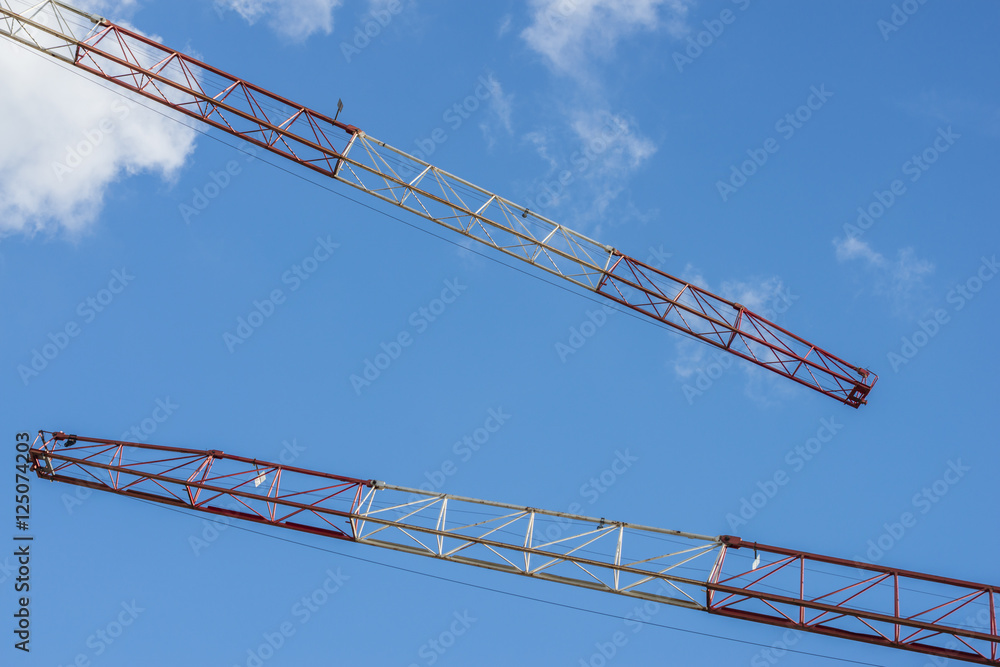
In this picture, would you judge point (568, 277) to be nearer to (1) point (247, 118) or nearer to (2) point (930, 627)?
(1) point (247, 118)


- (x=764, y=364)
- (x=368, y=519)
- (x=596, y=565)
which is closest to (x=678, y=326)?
(x=764, y=364)

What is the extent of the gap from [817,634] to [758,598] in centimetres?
239

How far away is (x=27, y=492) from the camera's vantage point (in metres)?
39.3

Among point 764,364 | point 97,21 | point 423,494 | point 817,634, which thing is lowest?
point 817,634

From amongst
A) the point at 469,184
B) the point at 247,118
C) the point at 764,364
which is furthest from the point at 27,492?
the point at 764,364

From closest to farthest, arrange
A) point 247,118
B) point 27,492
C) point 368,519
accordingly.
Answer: point 368,519 → point 27,492 → point 247,118

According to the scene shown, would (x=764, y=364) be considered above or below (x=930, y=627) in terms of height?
above

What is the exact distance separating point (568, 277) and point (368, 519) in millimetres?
15260

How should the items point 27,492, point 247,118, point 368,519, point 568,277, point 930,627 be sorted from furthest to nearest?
point 568,277
point 247,118
point 27,492
point 368,519
point 930,627

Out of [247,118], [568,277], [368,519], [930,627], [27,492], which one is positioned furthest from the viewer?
[568,277]

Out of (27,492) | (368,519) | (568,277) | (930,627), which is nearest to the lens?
(930,627)

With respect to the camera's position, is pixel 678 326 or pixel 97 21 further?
pixel 678 326

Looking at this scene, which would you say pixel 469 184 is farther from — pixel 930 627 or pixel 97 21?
pixel 930 627

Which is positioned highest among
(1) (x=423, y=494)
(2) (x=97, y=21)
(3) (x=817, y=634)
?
(2) (x=97, y=21)
